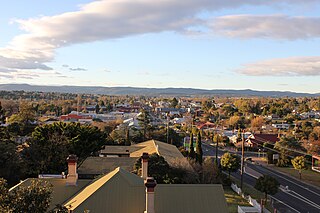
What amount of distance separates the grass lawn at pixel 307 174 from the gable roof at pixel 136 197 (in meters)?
28.2

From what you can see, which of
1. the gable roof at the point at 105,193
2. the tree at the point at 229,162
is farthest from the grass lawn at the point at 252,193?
the gable roof at the point at 105,193

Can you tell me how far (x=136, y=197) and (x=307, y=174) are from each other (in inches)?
1409

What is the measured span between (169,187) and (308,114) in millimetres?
107462

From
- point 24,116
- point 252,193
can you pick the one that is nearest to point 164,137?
point 24,116

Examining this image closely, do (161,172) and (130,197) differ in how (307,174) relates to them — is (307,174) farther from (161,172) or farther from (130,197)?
(130,197)

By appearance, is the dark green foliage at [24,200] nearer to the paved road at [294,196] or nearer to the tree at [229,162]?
the paved road at [294,196]

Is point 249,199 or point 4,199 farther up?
point 4,199

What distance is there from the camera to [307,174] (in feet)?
151

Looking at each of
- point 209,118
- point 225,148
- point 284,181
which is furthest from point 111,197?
point 209,118

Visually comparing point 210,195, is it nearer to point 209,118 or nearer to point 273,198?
point 273,198

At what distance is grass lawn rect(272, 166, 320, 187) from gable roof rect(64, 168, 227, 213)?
28.2m

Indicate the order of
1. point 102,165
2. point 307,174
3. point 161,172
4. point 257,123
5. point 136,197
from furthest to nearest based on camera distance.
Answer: point 257,123
point 307,174
point 102,165
point 161,172
point 136,197

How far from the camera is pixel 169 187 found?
55.8ft

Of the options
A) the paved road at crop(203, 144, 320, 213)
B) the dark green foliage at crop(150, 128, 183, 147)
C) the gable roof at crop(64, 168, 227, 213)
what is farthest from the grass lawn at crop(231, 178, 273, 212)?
the dark green foliage at crop(150, 128, 183, 147)
